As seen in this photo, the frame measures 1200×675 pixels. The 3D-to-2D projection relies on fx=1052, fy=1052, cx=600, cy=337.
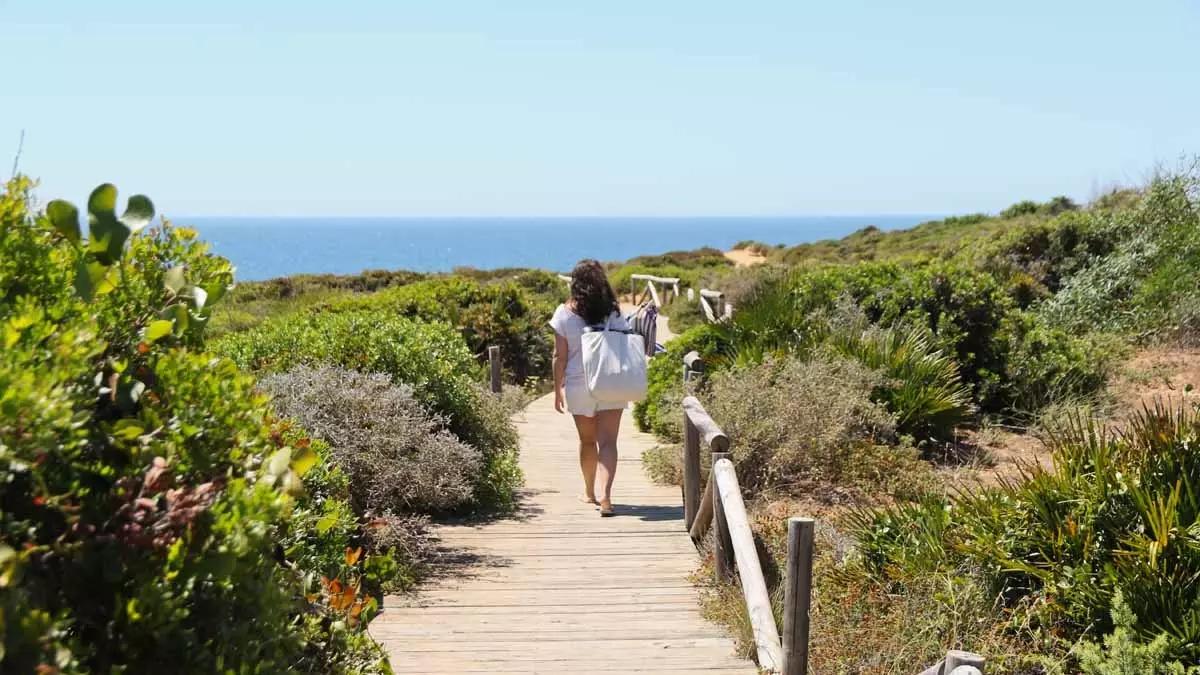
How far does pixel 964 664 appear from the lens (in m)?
3.38

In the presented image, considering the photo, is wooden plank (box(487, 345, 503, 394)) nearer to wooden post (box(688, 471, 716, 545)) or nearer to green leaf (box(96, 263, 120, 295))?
wooden post (box(688, 471, 716, 545))

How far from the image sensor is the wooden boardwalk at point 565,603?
205 inches

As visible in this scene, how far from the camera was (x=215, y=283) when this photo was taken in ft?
9.20

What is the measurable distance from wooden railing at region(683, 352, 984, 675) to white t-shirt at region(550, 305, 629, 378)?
0.82m

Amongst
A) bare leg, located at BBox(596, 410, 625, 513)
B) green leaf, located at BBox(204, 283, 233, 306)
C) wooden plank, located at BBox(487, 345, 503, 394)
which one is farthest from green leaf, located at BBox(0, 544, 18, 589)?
wooden plank, located at BBox(487, 345, 503, 394)

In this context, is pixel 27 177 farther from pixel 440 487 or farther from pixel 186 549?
pixel 440 487

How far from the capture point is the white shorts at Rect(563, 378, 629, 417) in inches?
294

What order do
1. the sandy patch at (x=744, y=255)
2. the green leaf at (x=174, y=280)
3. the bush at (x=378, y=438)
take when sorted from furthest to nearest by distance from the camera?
the sandy patch at (x=744, y=255)
the bush at (x=378, y=438)
the green leaf at (x=174, y=280)

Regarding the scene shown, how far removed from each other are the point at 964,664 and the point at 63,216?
9.55 feet

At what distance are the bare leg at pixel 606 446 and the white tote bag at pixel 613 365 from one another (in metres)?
0.27

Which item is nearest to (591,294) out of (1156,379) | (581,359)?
(581,359)

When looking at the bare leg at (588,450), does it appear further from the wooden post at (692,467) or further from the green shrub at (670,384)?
the green shrub at (670,384)

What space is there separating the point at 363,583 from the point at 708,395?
4.55 m

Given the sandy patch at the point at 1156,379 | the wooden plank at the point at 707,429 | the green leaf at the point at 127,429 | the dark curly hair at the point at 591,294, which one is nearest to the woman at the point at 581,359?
the dark curly hair at the point at 591,294
